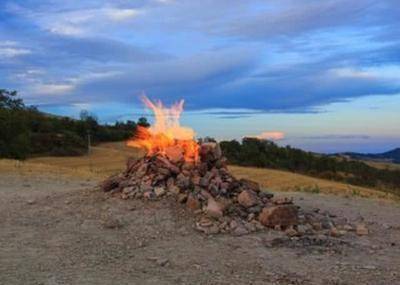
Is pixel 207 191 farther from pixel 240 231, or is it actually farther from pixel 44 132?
pixel 44 132

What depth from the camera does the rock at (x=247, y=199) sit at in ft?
32.9

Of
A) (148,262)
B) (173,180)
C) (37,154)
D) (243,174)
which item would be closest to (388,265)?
(148,262)

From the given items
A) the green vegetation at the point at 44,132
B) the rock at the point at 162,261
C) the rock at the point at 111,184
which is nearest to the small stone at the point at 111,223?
the rock at the point at 111,184

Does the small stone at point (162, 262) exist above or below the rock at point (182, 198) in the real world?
below

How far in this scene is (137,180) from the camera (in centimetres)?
1109

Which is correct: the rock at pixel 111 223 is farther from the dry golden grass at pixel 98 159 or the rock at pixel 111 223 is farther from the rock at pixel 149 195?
the dry golden grass at pixel 98 159

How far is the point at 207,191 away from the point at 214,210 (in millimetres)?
790

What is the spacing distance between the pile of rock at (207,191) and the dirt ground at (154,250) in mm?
263

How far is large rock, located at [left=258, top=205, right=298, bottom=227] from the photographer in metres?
9.51

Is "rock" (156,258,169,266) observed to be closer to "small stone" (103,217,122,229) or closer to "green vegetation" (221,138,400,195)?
"small stone" (103,217,122,229)

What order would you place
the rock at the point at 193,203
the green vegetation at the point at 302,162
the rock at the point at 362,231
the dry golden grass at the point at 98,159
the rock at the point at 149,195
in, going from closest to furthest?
the rock at the point at 362,231
the rock at the point at 193,203
the rock at the point at 149,195
the green vegetation at the point at 302,162
the dry golden grass at the point at 98,159

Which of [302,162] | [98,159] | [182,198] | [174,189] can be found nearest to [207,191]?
[182,198]

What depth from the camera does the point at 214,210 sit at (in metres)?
9.66

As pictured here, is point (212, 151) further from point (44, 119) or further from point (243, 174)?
point (44, 119)
